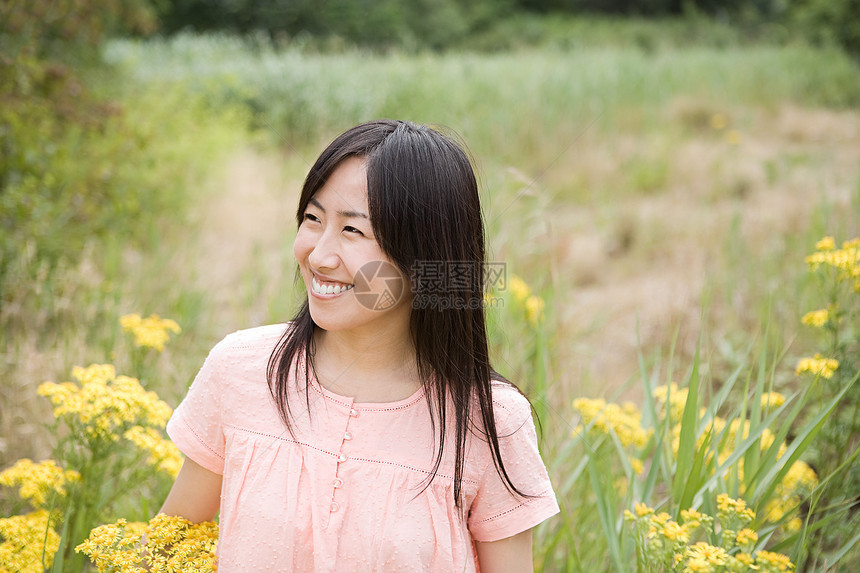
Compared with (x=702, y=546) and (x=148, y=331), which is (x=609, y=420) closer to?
(x=702, y=546)

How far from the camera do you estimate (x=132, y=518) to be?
174 cm

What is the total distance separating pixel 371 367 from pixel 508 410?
269 mm

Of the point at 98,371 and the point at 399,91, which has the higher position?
the point at 399,91

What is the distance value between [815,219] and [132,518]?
3.06 metres

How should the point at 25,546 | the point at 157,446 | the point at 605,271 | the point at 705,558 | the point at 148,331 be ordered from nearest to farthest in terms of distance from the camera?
the point at 705,558 → the point at 25,546 → the point at 157,446 → the point at 148,331 → the point at 605,271

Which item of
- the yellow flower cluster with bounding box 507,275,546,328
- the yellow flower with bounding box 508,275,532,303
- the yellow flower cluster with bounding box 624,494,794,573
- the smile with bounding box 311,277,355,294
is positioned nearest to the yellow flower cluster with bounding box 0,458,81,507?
the smile with bounding box 311,277,355,294

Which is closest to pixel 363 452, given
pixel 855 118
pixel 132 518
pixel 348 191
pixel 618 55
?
pixel 348 191

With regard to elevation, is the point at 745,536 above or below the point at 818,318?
below

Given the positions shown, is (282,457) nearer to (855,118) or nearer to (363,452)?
(363,452)

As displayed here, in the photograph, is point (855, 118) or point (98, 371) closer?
point (98, 371)

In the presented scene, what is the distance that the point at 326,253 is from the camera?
1163 mm

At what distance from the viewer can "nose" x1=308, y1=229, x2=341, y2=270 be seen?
3.80ft

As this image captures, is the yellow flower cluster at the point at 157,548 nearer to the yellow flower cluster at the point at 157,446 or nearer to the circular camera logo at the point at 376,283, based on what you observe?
the yellow flower cluster at the point at 157,446

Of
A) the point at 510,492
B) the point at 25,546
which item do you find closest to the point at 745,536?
the point at 510,492
